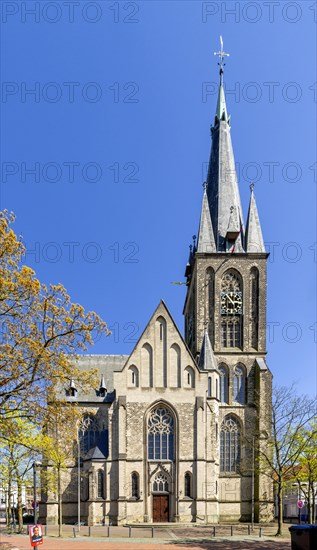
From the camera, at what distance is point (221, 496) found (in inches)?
2018

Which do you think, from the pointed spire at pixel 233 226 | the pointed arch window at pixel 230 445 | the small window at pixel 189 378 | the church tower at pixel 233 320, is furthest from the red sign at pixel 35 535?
the pointed spire at pixel 233 226

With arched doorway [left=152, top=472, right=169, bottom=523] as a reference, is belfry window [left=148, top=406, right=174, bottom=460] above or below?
above

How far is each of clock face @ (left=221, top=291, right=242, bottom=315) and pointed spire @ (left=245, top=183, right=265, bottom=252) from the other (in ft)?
16.2

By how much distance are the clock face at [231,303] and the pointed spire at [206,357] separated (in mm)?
4468

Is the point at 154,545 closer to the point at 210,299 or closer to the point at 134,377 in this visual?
the point at 134,377

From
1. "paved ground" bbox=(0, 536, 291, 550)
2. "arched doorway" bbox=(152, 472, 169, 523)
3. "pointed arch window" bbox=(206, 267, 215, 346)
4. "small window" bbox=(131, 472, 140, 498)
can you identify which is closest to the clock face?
"pointed arch window" bbox=(206, 267, 215, 346)

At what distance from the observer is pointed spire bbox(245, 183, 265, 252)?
5775 centimetres

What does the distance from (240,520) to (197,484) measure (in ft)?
27.6

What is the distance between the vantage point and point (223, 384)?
178ft

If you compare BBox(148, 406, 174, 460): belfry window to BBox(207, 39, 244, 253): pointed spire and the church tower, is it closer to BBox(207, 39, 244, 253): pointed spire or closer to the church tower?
the church tower

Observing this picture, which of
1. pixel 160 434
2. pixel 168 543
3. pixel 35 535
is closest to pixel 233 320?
pixel 160 434

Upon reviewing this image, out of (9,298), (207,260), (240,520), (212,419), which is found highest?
(207,260)

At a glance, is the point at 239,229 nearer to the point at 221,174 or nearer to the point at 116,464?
the point at 221,174

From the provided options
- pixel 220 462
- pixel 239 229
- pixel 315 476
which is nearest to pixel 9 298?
pixel 315 476
